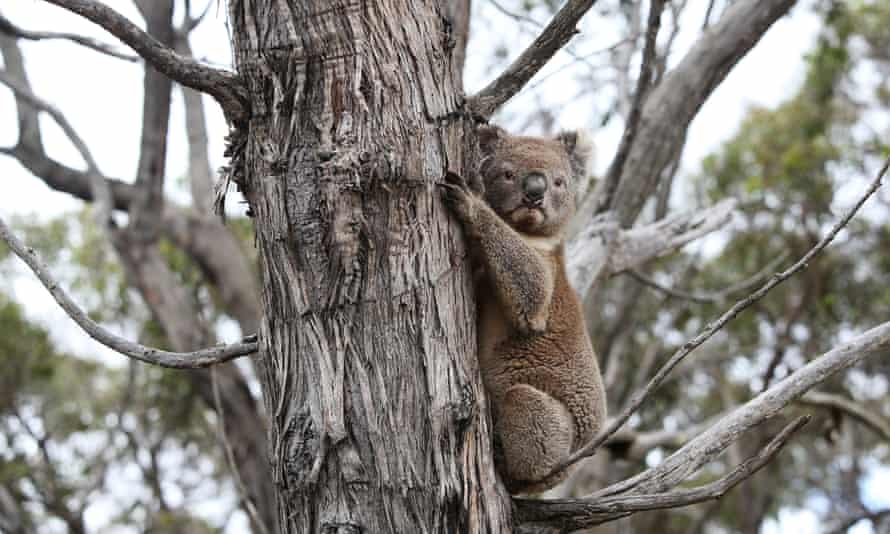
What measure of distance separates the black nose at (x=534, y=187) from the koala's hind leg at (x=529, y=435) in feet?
2.51

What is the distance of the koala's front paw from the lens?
8.55 ft

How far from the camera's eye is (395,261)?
95.7 inches

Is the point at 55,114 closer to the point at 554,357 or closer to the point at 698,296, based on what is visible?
the point at 554,357

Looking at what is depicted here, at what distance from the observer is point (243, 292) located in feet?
26.6

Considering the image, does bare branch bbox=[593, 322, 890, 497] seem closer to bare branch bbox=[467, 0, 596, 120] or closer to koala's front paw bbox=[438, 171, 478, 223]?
koala's front paw bbox=[438, 171, 478, 223]

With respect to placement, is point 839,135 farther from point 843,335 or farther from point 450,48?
point 450,48

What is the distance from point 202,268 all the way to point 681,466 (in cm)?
618

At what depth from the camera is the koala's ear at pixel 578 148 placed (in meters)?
4.26

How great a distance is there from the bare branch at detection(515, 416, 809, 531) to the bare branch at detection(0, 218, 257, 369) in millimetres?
969

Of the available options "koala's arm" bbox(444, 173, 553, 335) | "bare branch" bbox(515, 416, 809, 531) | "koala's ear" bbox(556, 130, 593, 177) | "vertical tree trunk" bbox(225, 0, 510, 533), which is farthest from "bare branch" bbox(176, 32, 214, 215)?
"bare branch" bbox(515, 416, 809, 531)

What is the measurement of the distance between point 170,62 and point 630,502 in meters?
1.75

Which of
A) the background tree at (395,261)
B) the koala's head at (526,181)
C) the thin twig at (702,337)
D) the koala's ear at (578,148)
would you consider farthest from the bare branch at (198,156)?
the thin twig at (702,337)

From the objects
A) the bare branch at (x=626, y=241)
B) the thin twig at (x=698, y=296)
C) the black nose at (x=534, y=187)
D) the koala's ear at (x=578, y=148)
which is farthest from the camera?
the thin twig at (x=698, y=296)

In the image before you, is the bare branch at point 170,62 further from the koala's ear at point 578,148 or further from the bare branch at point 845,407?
the bare branch at point 845,407
